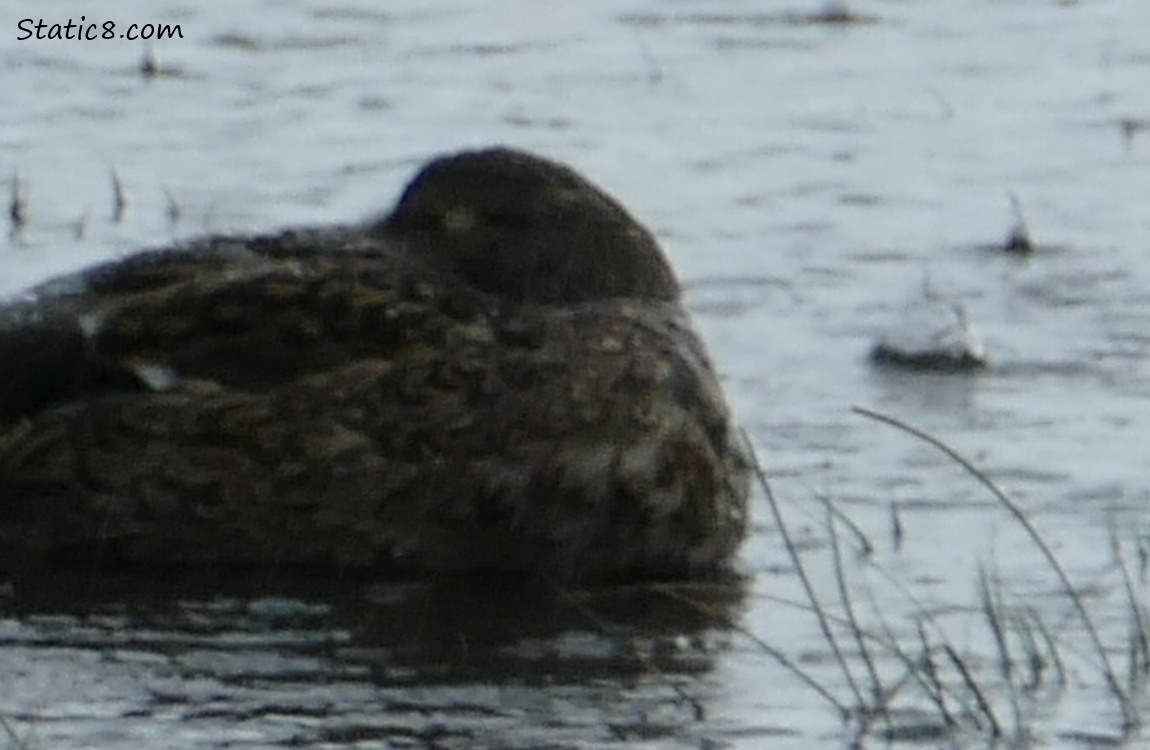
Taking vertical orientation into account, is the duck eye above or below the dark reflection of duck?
above

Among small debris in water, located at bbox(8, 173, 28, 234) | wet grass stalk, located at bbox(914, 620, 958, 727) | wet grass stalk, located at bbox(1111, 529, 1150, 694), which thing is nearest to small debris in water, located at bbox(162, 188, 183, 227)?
small debris in water, located at bbox(8, 173, 28, 234)

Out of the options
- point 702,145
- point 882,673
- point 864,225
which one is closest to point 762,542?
point 882,673

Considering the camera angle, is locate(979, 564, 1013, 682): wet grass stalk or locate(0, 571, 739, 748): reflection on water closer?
locate(979, 564, 1013, 682): wet grass stalk

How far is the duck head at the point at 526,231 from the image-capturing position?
30.0ft

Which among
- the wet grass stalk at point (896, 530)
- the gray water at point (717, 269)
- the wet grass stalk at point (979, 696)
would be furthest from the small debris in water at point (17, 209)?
the wet grass stalk at point (979, 696)

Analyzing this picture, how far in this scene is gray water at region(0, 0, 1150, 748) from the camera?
7535 mm

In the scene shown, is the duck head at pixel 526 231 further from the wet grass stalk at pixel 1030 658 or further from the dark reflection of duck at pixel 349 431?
the wet grass stalk at pixel 1030 658

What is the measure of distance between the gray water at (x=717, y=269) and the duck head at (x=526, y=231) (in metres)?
0.53

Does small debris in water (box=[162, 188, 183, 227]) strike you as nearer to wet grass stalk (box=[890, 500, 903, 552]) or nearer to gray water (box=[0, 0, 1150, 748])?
gray water (box=[0, 0, 1150, 748])

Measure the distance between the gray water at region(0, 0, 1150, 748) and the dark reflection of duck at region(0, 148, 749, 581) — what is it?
0.61ft

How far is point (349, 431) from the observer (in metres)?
8.58

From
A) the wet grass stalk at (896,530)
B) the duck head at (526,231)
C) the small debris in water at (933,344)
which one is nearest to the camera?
the wet grass stalk at (896,530)

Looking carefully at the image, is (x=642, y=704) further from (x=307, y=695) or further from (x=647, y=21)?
(x=647, y=21)

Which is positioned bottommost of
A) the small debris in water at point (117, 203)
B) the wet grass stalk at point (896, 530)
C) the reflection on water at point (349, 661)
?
the reflection on water at point (349, 661)
